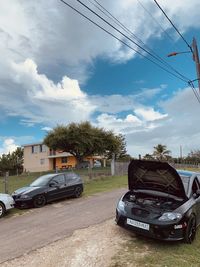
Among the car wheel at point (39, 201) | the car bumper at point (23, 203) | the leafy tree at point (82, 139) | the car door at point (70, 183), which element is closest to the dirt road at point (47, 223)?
the car wheel at point (39, 201)

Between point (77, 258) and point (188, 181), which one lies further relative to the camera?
point (188, 181)

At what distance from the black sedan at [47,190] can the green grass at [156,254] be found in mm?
6034

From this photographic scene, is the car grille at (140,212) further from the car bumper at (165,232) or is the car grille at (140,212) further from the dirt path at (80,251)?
the dirt path at (80,251)

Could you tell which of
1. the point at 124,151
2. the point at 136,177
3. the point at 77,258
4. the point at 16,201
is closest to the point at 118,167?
the point at 16,201

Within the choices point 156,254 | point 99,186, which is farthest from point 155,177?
point 99,186

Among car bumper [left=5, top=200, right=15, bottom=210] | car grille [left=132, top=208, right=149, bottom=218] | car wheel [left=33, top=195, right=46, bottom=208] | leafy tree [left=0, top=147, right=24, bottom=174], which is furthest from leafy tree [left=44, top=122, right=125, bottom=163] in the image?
car grille [left=132, top=208, right=149, bottom=218]

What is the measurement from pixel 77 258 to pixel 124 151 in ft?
198

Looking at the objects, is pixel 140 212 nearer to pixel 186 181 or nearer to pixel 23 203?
pixel 186 181

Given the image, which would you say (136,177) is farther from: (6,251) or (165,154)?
(165,154)

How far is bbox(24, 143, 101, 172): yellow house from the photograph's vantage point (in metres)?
57.5

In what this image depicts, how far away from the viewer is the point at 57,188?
1319cm

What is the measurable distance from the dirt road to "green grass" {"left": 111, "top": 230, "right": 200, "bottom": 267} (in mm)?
1909

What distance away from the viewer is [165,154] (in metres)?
73.8

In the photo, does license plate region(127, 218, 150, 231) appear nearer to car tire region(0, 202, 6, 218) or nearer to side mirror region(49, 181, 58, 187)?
car tire region(0, 202, 6, 218)
